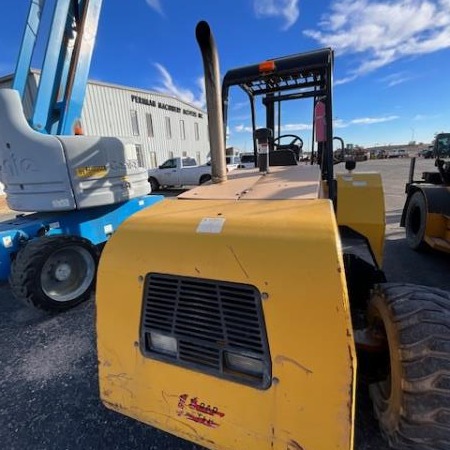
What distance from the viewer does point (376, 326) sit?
1851 mm

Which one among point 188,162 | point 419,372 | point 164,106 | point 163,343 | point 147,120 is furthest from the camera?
point 164,106

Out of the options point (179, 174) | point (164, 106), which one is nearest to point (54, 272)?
point (179, 174)

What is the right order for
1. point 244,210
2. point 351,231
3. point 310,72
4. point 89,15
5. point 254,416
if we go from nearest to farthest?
1. point 254,416
2. point 244,210
3. point 310,72
4. point 351,231
5. point 89,15

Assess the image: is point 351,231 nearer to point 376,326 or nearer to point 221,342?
point 376,326

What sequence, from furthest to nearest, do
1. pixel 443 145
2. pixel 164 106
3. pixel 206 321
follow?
1. pixel 164 106
2. pixel 443 145
3. pixel 206 321

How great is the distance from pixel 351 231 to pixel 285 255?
249 centimetres

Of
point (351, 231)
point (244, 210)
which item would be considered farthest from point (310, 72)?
point (244, 210)

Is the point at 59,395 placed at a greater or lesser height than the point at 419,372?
lesser

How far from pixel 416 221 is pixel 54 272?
230 inches

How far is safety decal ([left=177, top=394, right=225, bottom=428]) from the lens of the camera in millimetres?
1542

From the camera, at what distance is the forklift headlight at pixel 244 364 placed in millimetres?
1459

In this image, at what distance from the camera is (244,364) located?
1504mm

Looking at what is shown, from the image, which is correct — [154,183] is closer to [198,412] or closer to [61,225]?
[61,225]

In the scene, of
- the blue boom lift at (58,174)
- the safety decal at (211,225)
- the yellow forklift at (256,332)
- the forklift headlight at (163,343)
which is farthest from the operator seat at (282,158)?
the forklift headlight at (163,343)
